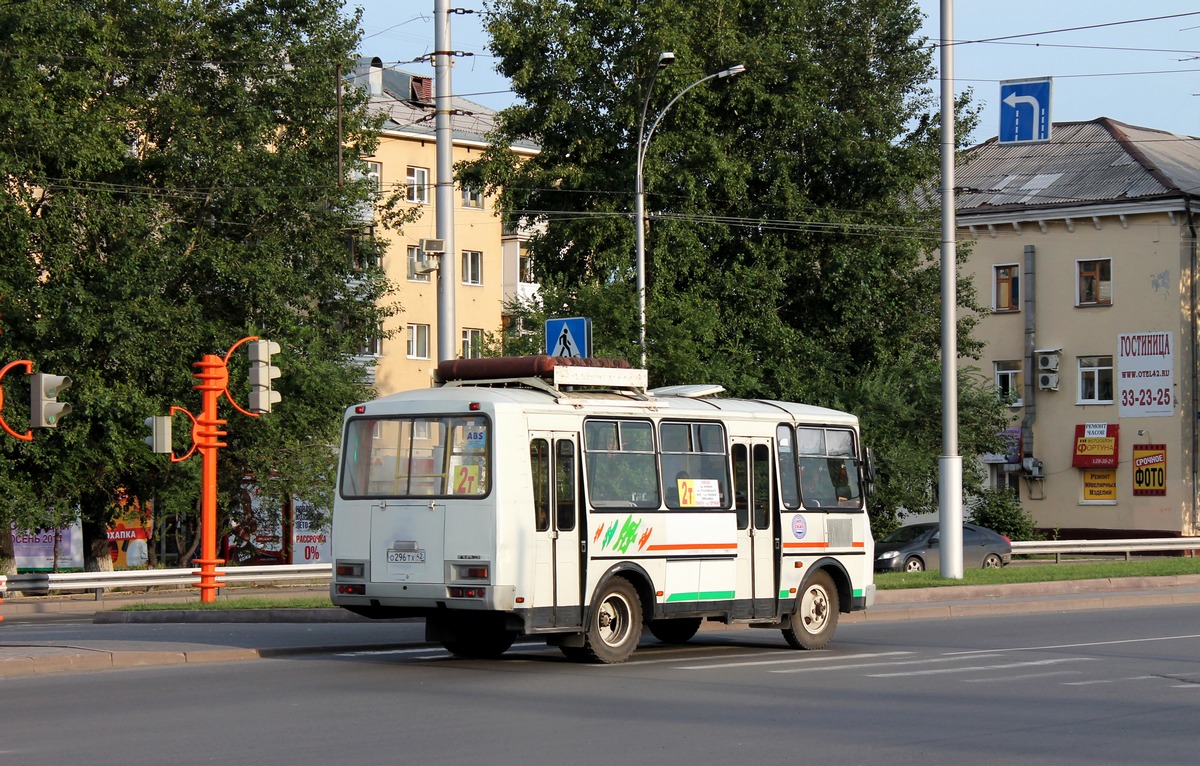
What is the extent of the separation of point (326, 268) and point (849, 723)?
31005 mm

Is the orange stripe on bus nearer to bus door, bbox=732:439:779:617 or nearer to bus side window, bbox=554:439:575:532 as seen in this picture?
bus door, bbox=732:439:779:617

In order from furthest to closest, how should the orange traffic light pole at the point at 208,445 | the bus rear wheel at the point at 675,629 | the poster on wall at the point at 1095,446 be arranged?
the poster on wall at the point at 1095,446 < the orange traffic light pole at the point at 208,445 < the bus rear wheel at the point at 675,629

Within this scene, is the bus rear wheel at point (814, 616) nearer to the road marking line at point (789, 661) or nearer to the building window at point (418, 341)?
the road marking line at point (789, 661)

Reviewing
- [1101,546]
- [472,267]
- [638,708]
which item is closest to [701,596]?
[638,708]

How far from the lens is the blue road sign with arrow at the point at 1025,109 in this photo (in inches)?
1071

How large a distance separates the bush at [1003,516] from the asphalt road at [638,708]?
104 ft

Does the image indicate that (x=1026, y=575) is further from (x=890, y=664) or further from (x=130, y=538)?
(x=130, y=538)

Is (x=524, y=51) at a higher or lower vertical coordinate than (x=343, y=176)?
higher

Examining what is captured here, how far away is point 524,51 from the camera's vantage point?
3994 centimetres

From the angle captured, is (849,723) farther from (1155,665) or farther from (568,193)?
(568,193)

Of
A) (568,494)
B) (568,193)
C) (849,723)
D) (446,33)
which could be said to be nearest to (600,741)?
(849,723)

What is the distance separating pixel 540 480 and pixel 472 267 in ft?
161

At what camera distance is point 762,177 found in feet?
133

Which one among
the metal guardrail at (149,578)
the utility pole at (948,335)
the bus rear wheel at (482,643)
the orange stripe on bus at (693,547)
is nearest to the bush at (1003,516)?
the metal guardrail at (149,578)
